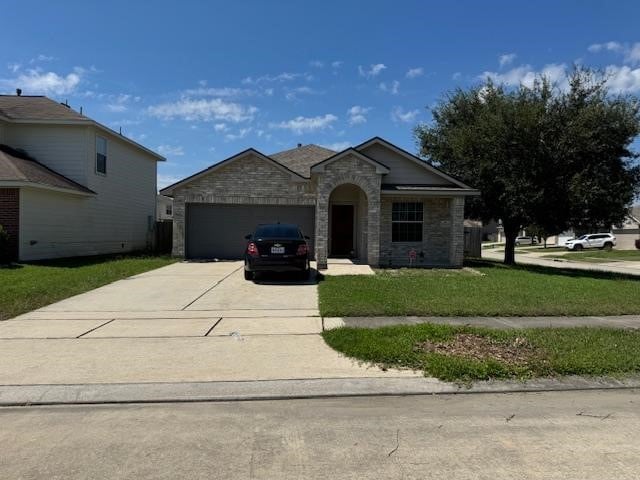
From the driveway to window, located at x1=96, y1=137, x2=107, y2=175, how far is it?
1192cm

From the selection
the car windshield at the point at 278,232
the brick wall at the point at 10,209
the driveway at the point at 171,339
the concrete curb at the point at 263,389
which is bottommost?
the concrete curb at the point at 263,389

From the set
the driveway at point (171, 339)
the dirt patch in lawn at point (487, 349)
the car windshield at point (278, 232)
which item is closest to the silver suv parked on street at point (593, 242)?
the car windshield at point (278, 232)

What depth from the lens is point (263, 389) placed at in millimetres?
5309

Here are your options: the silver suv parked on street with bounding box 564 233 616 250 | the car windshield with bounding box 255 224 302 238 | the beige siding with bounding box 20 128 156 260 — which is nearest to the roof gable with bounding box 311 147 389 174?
the car windshield with bounding box 255 224 302 238

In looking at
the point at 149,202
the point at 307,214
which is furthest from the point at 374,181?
the point at 149,202

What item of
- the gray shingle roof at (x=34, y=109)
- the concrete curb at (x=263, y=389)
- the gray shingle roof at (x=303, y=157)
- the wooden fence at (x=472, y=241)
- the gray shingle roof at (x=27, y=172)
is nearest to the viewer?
the concrete curb at (x=263, y=389)

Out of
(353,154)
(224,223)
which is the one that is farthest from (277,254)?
(224,223)

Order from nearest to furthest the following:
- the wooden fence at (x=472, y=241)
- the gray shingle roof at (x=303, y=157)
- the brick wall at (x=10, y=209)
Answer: the brick wall at (x=10, y=209)
the gray shingle roof at (x=303, y=157)
the wooden fence at (x=472, y=241)

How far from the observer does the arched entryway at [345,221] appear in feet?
67.5

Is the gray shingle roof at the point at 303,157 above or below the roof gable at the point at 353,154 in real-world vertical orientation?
above

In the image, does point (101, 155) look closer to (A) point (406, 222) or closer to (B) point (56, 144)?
(B) point (56, 144)

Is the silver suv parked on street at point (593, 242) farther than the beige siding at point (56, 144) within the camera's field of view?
Yes

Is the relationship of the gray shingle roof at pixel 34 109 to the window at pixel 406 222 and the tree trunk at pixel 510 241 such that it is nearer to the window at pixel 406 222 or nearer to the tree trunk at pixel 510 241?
the window at pixel 406 222

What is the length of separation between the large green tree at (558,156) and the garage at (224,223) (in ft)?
25.5
